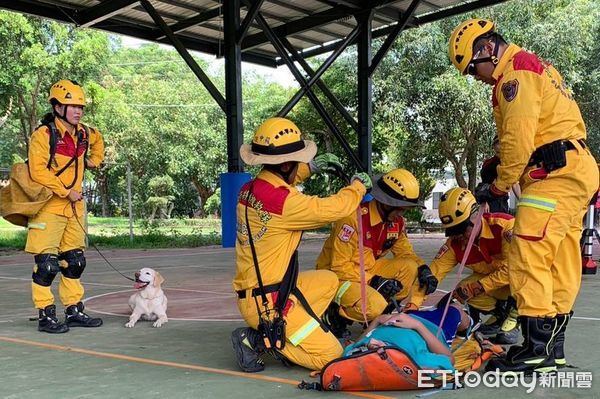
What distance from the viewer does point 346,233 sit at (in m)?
5.11

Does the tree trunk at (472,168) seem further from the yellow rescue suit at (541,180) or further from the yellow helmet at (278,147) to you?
the yellow helmet at (278,147)

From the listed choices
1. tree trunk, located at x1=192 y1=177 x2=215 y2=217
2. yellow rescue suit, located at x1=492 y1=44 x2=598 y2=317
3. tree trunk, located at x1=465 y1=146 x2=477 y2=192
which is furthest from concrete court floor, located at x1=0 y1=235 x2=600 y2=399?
tree trunk, located at x1=192 y1=177 x2=215 y2=217

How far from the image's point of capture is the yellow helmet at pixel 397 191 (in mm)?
5121

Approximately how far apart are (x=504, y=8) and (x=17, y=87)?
15.8 meters

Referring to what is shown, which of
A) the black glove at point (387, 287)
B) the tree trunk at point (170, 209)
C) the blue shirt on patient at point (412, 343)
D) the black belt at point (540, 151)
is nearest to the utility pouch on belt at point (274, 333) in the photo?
the blue shirt on patient at point (412, 343)

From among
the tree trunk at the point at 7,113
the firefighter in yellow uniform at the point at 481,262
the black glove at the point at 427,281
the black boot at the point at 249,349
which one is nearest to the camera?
the black boot at the point at 249,349

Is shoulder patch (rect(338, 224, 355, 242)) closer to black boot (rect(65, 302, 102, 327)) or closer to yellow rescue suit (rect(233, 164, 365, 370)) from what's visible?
yellow rescue suit (rect(233, 164, 365, 370))

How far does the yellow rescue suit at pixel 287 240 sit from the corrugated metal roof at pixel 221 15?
418 inches

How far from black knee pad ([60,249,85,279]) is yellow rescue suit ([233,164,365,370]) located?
2371 mm

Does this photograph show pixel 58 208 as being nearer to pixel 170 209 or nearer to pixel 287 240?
pixel 287 240

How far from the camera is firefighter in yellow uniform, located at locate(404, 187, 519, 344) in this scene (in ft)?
16.6

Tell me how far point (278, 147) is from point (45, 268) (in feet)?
9.12

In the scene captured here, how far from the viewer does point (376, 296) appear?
16.6ft

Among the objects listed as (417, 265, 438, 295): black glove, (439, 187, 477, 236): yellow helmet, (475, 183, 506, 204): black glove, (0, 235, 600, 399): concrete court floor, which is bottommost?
(0, 235, 600, 399): concrete court floor
